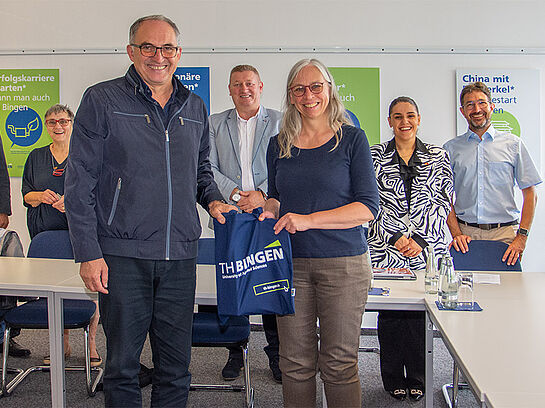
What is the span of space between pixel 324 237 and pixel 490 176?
2077 millimetres

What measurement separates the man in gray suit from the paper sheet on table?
4.26 feet

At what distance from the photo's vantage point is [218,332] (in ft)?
9.93

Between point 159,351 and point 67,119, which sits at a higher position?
point 67,119

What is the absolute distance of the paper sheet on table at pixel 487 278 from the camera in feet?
9.37

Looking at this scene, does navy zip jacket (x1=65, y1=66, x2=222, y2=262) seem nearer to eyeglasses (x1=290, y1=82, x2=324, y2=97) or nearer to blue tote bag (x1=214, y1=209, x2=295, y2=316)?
blue tote bag (x1=214, y1=209, x2=295, y2=316)

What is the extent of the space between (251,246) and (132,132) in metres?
0.64

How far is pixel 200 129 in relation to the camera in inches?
87.0

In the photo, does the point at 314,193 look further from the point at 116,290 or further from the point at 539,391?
the point at 539,391

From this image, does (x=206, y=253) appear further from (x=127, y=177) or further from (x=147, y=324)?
(x=127, y=177)

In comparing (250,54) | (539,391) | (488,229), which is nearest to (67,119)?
(250,54)

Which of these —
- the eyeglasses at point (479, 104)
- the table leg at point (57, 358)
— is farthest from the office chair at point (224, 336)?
the eyeglasses at point (479, 104)

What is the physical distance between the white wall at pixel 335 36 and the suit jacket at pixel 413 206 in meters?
1.80

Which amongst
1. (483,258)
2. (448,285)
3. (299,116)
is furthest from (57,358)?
(483,258)

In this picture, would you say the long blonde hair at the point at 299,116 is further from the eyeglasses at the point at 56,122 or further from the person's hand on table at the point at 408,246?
the eyeglasses at the point at 56,122
